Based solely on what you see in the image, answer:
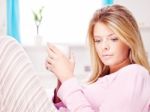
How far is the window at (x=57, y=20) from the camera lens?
421 cm

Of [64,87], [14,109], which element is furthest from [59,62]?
[14,109]

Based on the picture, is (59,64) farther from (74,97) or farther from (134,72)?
(134,72)

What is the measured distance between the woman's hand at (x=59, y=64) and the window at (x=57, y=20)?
306 centimetres

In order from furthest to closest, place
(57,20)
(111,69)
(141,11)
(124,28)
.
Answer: (57,20) < (141,11) < (111,69) < (124,28)

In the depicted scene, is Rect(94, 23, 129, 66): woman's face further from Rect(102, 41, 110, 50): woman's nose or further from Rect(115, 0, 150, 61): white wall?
Rect(115, 0, 150, 61): white wall

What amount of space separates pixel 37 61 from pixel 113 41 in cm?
297

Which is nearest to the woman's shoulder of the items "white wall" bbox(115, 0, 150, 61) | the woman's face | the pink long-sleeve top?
the pink long-sleeve top

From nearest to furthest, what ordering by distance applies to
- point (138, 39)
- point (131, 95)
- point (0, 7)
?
point (131, 95) < point (138, 39) < point (0, 7)

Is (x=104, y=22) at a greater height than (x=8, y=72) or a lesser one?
greater

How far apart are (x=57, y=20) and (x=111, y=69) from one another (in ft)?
9.63

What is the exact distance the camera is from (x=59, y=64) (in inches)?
44.6

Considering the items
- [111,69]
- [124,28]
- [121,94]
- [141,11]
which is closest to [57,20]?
[141,11]

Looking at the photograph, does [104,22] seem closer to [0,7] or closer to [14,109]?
[14,109]

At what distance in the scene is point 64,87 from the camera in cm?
115
